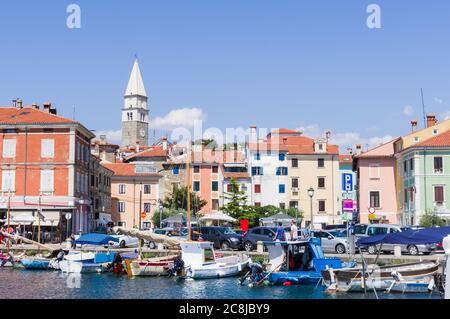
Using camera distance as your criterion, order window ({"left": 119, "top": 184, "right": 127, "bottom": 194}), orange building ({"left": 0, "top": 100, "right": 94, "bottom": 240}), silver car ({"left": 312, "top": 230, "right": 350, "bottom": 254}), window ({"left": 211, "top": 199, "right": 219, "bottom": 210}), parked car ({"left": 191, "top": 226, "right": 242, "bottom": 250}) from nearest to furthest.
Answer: silver car ({"left": 312, "top": 230, "right": 350, "bottom": 254}) < parked car ({"left": 191, "top": 226, "right": 242, "bottom": 250}) < orange building ({"left": 0, "top": 100, "right": 94, "bottom": 240}) < window ({"left": 211, "top": 199, "right": 219, "bottom": 210}) < window ({"left": 119, "top": 184, "right": 127, "bottom": 194})

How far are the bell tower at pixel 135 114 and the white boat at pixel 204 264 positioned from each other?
157m

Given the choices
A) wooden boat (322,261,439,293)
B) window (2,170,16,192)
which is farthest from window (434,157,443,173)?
window (2,170,16,192)

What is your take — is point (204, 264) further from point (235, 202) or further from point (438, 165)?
point (235, 202)

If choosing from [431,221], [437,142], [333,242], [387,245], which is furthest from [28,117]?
[437,142]

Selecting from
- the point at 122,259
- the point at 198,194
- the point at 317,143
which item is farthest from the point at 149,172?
the point at 122,259

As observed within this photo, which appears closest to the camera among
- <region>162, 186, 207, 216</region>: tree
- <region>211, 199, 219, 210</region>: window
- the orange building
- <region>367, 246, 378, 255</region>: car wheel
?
<region>367, 246, 378, 255</region>: car wheel

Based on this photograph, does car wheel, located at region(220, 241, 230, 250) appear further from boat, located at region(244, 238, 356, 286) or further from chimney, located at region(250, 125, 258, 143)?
chimney, located at region(250, 125, 258, 143)

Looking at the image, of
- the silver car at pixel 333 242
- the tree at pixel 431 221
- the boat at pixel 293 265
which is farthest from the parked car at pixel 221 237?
the tree at pixel 431 221

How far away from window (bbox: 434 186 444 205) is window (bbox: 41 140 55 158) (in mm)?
35516

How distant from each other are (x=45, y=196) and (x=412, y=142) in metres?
36.2

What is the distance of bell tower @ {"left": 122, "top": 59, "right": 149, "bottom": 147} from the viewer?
632 feet

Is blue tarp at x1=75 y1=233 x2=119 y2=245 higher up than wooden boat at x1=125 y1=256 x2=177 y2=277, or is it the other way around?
blue tarp at x1=75 y1=233 x2=119 y2=245

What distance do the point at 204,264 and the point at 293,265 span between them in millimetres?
5136

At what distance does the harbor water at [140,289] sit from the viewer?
26359 mm
